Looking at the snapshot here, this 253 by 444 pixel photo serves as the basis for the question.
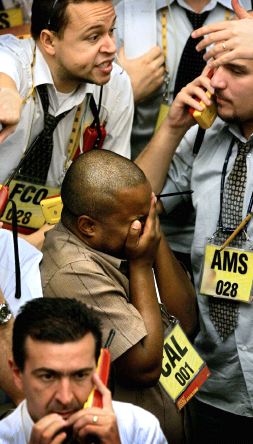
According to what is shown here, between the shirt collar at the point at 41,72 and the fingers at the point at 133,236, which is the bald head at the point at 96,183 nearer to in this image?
the fingers at the point at 133,236

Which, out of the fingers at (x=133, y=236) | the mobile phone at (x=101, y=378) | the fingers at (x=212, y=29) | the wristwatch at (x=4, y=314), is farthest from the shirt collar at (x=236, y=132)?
the mobile phone at (x=101, y=378)

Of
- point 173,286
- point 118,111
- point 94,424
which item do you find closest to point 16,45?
point 118,111

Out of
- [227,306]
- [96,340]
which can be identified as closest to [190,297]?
[227,306]

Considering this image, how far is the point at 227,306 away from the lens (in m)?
4.42

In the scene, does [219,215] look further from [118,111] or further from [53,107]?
[53,107]

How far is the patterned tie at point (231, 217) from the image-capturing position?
438 cm

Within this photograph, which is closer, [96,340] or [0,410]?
[96,340]

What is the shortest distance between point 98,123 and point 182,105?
0.36m

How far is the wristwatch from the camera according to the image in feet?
12.1

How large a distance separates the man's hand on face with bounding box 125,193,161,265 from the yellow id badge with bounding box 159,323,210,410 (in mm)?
330

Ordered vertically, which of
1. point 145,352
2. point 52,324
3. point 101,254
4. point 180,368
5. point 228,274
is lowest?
point 180,368

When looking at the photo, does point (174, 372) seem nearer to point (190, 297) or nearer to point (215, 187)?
point (190, 297)

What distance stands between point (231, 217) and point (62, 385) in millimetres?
1550

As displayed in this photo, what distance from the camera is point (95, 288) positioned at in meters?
3.74
